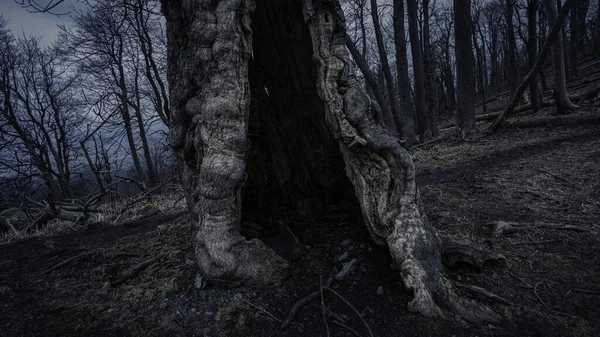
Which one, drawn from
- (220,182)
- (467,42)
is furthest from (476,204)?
(467,42)

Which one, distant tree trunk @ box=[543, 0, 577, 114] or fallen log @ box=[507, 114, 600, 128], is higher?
distant tree trunk @ box=[543, 0, 577, 114]

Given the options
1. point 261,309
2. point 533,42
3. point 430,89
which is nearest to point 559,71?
point 533,42

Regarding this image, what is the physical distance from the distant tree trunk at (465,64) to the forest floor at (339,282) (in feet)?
15.8

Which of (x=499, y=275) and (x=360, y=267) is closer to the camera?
(x=499, y=275)

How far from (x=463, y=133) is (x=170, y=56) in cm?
769

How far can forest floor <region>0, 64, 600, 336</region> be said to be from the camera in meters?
1.79

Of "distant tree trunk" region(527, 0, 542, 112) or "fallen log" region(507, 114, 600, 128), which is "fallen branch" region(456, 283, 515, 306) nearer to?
"fallen log" region(507, 114, 600, 128)

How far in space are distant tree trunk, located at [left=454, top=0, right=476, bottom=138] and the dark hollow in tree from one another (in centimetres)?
709

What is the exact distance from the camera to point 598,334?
1573mm

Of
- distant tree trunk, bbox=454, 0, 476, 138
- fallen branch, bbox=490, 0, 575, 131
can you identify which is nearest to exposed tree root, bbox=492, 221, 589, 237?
distant tree trunk, bbox=454, 0, 476, 138

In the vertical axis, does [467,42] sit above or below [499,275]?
above

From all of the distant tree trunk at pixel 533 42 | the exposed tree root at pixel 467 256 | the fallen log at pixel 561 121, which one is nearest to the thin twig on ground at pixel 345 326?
the exposed tree root at pixel 467 256

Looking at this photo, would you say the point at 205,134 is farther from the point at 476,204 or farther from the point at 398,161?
the point at 476,204

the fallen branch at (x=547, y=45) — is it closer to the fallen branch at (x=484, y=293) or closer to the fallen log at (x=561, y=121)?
the fallen log at (x=561, y=121)
